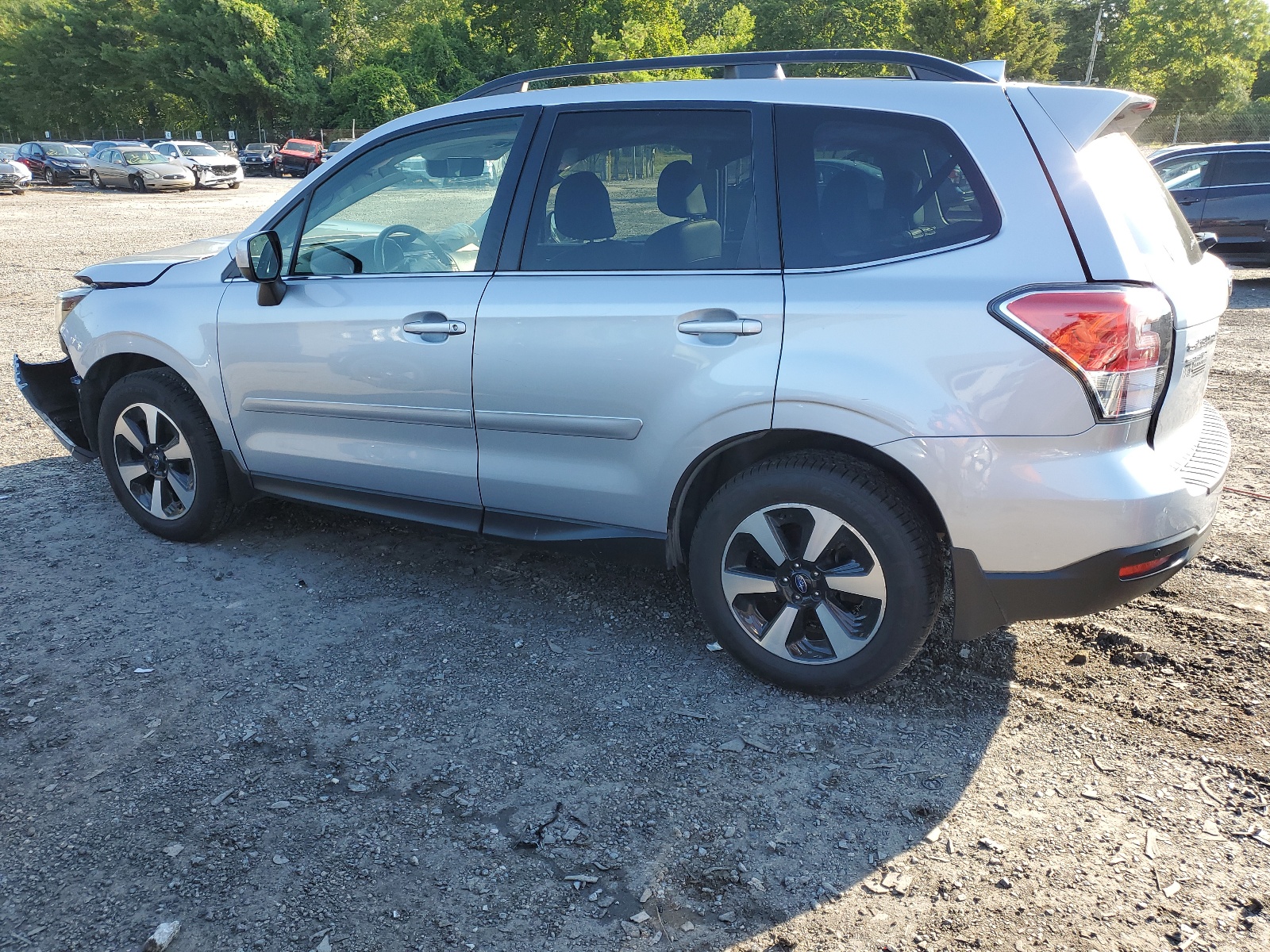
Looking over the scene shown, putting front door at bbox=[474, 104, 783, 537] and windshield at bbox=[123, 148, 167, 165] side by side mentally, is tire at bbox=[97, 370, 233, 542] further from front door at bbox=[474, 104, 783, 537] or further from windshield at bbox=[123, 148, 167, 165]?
windshield at bbox=[123, 148, 167, 165]

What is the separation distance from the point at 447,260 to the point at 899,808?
2404 millimetres

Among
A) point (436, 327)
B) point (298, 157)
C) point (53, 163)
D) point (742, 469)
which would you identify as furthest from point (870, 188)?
point (298, 157)

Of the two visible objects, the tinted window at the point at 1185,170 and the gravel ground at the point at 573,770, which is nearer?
the gravel ground at the point at 573,770

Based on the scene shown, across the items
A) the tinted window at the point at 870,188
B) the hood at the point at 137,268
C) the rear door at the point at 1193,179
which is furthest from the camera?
the rear door at the point at 1193,179

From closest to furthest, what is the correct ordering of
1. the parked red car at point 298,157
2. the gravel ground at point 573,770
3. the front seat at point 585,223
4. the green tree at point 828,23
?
the gravel ground at point 573,770 → the front seat at point 585,223 → the parked red car at point 298,157 → the green tree at point 828,23

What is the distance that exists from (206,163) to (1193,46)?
2338 inches

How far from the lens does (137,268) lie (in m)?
4.44

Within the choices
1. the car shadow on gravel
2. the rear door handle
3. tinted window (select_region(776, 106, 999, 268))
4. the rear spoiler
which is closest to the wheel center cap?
the car shadow on gravel

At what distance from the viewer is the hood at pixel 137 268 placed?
4.39 m

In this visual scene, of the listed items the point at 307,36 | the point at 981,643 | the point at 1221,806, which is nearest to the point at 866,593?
the point at 981,643

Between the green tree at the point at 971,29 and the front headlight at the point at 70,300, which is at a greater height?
the green tree at the point at 971,29

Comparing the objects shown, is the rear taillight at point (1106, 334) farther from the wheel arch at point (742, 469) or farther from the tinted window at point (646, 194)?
the tinted window at point (646, 194)

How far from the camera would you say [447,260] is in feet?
12.0

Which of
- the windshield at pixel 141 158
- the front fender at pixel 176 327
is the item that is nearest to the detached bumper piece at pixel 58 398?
the front fender at pixel 176 327
